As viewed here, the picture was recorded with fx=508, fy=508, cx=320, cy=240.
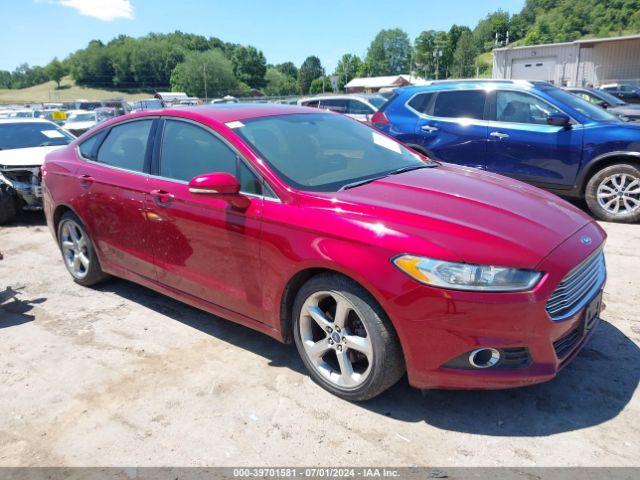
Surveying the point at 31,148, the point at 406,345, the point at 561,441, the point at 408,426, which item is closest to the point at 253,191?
the point at 406,345

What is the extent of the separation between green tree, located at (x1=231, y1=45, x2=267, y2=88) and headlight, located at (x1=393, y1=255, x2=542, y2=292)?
122 meters

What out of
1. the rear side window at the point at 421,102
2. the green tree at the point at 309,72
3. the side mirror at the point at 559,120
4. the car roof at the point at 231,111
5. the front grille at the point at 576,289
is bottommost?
the front grille at the point at 576,289

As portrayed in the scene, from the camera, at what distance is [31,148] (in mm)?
8242

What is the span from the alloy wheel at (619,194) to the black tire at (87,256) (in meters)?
5.88

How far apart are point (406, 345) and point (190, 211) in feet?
5.74

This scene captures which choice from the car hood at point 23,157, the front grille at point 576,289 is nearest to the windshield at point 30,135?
the car hood at point 23,157

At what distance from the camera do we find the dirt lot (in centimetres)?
252

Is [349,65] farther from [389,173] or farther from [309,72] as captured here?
[389,173]

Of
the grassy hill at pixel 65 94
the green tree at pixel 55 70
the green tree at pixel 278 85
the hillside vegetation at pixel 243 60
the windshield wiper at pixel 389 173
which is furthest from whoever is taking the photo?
the green tree at pixel 55 70

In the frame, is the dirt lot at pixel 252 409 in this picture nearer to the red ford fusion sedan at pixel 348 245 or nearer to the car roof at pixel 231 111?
the red ford fusion sedan at pixel 348 245

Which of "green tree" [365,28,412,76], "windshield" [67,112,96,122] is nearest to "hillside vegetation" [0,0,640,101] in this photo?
"green tree" [365,28,412,76]

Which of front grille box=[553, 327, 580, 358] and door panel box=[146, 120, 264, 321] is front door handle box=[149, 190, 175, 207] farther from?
front grille box=[553, 327, 580, 358]

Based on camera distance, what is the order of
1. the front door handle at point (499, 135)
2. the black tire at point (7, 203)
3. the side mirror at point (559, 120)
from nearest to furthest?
the side mirror at point (559, 120)
the front door handle at point (499, 135)
the black tire at point (7, 203)

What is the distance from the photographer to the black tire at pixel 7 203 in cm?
746
